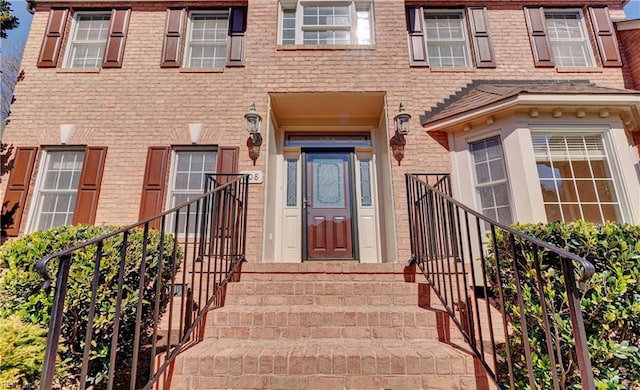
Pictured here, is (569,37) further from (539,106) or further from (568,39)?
(539,106)

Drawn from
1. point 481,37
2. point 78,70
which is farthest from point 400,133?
point 78,70

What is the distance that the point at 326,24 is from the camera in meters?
5.32

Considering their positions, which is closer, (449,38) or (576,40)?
(576,40)

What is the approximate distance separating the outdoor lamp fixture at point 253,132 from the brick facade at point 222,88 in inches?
4.0

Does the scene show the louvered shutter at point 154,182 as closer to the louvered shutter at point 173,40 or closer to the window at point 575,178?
the louvered shutter at point 173,40

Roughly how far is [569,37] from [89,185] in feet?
27.4

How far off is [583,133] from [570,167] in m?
0.52

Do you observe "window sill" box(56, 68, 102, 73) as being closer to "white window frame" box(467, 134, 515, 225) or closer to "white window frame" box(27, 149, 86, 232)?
"white window frame" box(27, 149, 86, 232)

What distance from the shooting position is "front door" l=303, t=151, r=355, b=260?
5051 millimetres

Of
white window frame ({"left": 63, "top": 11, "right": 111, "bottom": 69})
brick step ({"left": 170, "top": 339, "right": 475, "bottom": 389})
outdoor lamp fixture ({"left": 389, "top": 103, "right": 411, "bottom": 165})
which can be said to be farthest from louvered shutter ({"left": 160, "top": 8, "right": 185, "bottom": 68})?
brick step ({"left": 170, "top": 339, "right": 475, "bottom": 389})

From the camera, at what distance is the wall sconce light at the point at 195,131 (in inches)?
190

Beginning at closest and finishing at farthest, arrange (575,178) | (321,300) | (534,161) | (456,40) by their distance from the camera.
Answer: (321,300), (534,161), (575,178), (456,40)

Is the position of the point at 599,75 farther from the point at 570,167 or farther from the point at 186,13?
the point at 186,13

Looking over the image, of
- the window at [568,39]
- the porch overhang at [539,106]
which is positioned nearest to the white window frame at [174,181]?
the porch overhang at [539,106]
